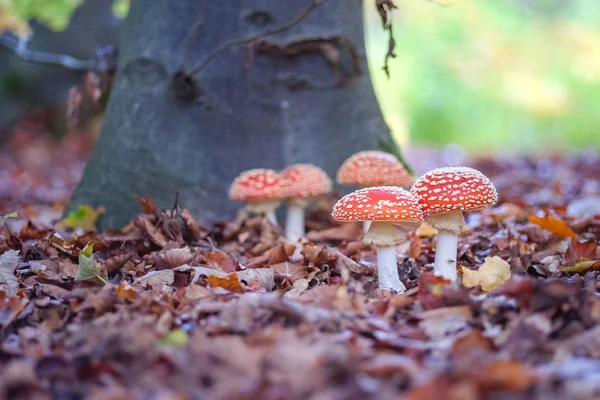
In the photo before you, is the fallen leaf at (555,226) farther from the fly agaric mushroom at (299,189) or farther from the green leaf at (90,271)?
the green leaf at (90,271)

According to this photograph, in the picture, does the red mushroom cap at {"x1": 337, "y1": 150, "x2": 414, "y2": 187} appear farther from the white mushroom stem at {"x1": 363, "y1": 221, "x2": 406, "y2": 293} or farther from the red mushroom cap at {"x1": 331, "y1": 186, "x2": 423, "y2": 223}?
the red mushroom cap at {"x1": 331, "y1": 186, "x2": 423, "y2": 223}

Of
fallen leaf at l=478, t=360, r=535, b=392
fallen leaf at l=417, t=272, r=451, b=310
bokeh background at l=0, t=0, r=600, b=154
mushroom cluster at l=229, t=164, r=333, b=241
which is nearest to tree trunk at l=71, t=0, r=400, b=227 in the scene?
mushroom cluster at l=229, t=164, r=333, b=241

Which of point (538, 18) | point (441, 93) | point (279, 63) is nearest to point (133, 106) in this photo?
point (279, 63)

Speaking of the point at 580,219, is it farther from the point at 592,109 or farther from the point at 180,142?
the point at 592,109

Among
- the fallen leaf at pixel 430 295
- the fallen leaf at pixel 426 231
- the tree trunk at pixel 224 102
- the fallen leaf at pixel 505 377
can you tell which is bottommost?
the fallen leaf at pixel 505 377

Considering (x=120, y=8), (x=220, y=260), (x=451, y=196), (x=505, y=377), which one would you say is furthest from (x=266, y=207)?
(x=120, y=8)

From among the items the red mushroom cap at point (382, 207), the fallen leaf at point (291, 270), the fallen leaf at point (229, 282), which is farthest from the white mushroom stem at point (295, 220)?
the fallen leaf at point (229, 282)

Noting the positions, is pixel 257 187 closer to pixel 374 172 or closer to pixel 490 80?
pixel 374 172
